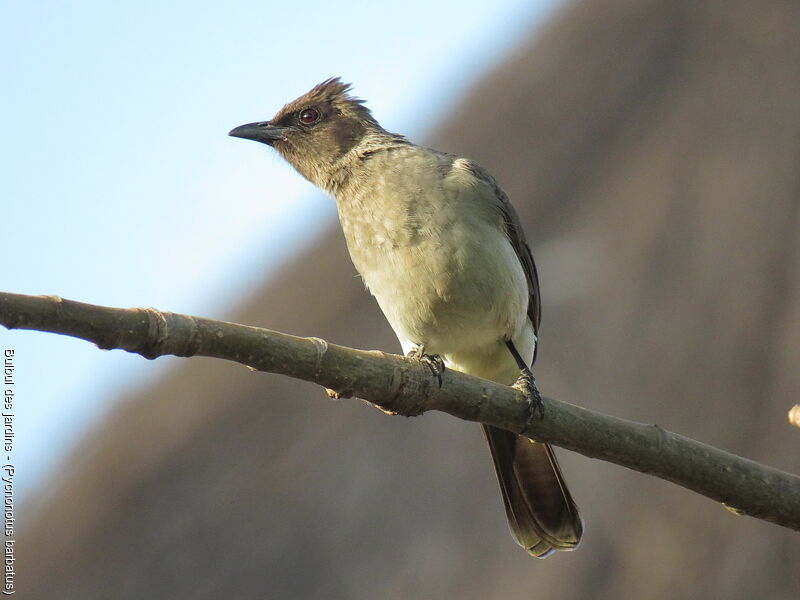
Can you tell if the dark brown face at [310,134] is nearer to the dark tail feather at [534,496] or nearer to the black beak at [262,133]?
the black beak at [262,133]

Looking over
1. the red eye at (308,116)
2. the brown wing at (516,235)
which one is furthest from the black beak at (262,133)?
the brown wing at (516,235)

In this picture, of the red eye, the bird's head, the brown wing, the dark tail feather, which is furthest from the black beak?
the dark tail feather

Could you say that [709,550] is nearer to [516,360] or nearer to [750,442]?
[750,442]

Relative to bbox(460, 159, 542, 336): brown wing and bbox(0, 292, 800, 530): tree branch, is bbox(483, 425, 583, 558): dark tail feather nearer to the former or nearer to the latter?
bbox(460, 159, 542, 336): brown wing

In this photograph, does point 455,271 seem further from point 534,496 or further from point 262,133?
point 262,133

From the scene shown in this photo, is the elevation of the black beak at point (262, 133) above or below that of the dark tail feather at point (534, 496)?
above

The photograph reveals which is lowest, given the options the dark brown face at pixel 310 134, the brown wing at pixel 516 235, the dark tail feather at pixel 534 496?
the dark tail feather at pixel 534 496
